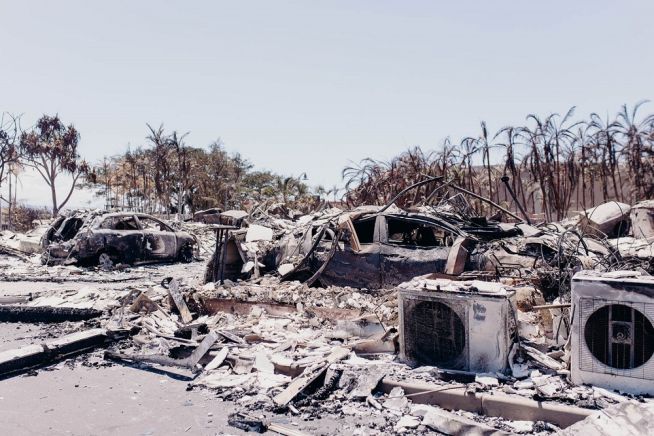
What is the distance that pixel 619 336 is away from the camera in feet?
12.2

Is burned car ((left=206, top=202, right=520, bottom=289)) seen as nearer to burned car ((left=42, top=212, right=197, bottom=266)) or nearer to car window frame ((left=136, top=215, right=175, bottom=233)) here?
burned car ((left=42, top=212, right=197, bottom=266))

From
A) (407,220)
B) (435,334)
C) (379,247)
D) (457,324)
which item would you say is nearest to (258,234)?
(379,247)

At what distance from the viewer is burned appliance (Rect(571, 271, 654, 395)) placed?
364cm

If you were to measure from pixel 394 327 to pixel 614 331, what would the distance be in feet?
6.93

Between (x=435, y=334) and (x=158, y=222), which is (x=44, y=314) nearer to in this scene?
(x=435, y=334)

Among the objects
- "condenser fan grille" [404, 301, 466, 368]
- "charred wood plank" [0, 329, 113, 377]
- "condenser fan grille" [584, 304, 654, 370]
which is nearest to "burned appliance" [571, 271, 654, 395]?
"condenser fan grille" [584, 304, 654, 370]

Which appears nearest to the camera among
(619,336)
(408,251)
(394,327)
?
(619,336)

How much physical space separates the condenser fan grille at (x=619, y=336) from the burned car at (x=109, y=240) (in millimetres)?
11963

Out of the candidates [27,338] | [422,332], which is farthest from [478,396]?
[27,338]

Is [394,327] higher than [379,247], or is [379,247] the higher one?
[379,247]

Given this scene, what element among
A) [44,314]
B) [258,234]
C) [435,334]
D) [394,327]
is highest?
[258,234]

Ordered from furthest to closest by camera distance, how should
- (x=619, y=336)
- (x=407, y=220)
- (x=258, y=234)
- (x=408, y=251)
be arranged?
1. (x=258, y=234)
2. (x=407, y=220)
3. (x=408, y=251)
4. (x=619, y=336)

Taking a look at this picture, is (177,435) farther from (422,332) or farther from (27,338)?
(27,338)

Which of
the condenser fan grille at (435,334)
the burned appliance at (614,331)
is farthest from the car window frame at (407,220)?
the burned appliance at (614,331)
